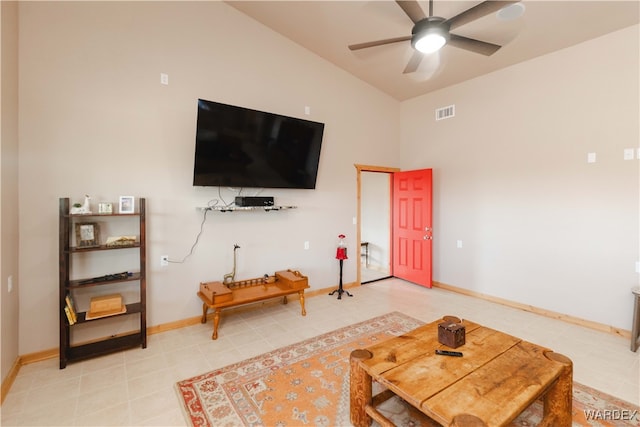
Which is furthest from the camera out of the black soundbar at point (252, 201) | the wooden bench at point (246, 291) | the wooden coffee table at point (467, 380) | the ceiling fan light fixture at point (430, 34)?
the black soundbar at point (252, 201)

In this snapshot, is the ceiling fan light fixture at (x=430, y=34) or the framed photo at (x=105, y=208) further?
the framed photo at (x=105, y=208)

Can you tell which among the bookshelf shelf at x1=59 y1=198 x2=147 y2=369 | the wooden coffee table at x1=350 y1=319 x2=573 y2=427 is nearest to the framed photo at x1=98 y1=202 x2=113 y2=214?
the bookshelf shelf at x1=59 y1=198 x2=147 y2=369

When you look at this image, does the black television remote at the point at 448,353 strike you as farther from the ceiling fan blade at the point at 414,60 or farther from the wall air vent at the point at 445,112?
the wall air vent at the point at 445,112

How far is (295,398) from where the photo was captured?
2.21 meters

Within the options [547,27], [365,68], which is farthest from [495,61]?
[365,68]

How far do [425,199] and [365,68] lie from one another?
2.36m

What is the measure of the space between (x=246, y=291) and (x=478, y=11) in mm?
3503

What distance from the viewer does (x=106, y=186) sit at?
3.01 m

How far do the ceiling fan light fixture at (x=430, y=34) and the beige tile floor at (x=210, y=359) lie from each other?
3.02 m

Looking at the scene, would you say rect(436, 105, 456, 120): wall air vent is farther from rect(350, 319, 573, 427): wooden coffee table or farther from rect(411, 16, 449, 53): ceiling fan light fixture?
rect(350, 319, 573, 427): wooden coffee table

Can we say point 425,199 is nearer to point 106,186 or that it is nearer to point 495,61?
point 495,61

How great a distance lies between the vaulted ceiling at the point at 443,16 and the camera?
10.00 ft

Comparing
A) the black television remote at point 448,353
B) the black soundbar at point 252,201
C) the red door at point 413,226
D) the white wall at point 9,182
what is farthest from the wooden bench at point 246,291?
the red door at point 413,226

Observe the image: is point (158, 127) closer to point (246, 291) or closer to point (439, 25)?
point (246, 291)
